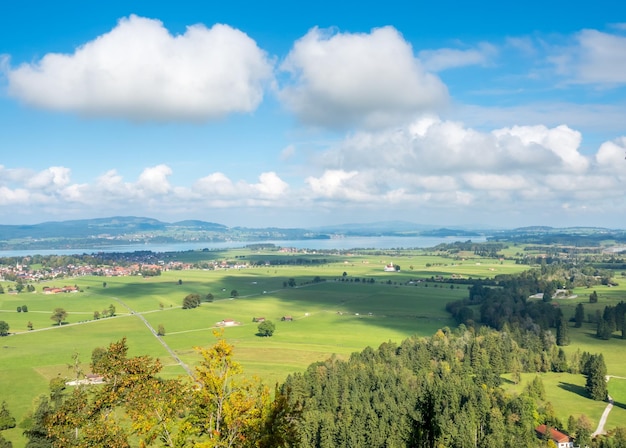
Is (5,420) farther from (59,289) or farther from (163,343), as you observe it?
(59,289)

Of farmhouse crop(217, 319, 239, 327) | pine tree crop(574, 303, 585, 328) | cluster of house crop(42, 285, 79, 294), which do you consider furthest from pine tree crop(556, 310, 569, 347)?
cluster of house crop(42, 285, 79, 294)

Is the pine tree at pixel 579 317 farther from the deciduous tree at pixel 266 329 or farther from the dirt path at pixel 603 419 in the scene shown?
the deciduous tree at pixel 266 329

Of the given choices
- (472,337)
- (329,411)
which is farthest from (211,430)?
(472,337)

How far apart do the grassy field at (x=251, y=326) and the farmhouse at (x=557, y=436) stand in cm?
850

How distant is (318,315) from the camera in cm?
13425

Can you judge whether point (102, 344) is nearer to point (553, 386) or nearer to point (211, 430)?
point (553, 386)

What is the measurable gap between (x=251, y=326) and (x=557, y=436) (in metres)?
77.8

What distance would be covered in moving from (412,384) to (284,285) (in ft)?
420

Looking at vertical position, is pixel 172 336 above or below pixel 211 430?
below

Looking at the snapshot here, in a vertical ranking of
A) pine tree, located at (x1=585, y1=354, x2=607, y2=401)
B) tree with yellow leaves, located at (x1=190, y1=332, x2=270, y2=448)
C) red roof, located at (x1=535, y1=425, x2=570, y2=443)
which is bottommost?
red roof, located at (x1=535, y1=425, x2=570, y2=443)

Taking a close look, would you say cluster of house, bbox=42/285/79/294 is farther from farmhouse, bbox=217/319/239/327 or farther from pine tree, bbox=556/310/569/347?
pine tree, bbox=556/310/569/347

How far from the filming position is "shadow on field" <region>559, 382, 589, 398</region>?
72075mm

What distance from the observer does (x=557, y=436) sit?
182ft

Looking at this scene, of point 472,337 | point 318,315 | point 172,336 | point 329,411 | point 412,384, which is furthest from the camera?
point 318,315
